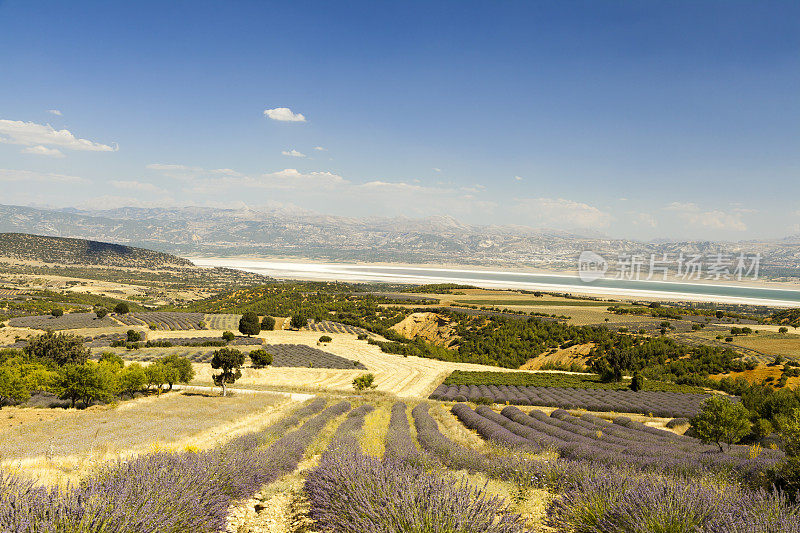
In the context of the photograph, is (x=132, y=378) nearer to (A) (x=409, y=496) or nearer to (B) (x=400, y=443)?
(B) (x=400, y=443)

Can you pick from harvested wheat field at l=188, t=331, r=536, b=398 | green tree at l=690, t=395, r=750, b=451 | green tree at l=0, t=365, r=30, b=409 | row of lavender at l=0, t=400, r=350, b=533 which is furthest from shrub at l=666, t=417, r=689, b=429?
green tree at l=0, t=365, r=30, b=409

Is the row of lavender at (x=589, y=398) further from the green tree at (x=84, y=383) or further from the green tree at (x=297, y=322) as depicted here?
the green tree at (x=297, y=322)

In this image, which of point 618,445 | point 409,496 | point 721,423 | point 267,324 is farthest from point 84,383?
point 267,324

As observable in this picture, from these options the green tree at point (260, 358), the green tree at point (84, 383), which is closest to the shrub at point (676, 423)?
the green tree at point (84, 383)

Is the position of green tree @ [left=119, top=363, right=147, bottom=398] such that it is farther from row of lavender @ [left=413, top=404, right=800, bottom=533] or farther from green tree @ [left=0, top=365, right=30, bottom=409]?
row of lavender @ [left=413, top=404, right=800, bottom=533]

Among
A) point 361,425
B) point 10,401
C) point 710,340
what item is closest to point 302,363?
point 10,401
